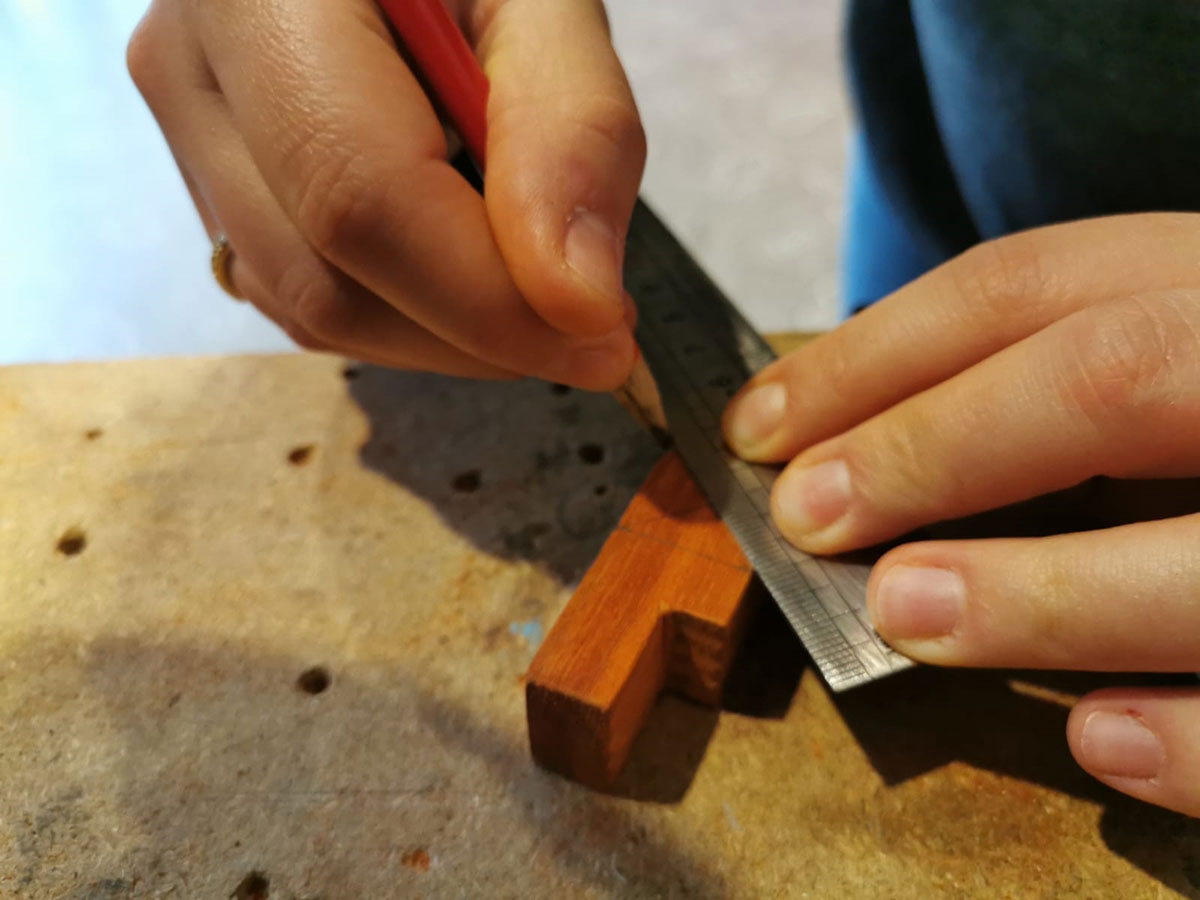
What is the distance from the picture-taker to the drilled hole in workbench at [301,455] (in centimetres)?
108

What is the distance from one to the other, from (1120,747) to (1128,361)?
1.10 feet

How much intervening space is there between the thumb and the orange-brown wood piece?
23 centimetres

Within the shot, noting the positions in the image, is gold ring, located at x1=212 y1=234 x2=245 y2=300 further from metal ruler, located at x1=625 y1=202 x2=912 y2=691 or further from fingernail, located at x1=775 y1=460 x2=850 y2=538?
fingernail, located at x1=775 y1=460 x2=850 y2=538

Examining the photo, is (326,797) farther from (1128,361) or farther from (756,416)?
(1128,361)

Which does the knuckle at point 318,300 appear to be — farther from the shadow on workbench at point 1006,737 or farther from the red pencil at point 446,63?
the shadow on workbench at point 1006,737

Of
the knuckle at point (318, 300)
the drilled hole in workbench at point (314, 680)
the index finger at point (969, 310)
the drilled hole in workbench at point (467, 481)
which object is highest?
the index finger at point (969, 310)

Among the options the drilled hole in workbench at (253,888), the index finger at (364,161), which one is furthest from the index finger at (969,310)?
the drilled hole in workbench at (253,888)

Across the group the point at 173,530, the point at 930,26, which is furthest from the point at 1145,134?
the point at 173,530

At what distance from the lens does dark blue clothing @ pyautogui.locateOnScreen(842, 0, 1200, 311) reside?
37.5 inches

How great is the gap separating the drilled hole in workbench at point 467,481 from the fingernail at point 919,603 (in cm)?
51

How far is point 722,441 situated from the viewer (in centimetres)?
98

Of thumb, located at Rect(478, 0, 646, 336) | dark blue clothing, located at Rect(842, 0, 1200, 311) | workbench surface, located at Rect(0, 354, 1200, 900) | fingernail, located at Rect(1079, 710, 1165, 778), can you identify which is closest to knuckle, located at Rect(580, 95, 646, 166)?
thumb, located at Rect(478, 0, 646, 336)

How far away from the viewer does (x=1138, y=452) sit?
2.46 ft

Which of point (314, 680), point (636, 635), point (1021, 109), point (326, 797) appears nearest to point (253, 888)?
point (326, 797)
